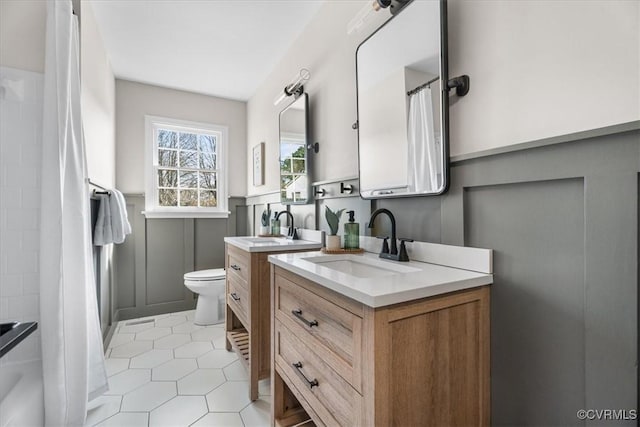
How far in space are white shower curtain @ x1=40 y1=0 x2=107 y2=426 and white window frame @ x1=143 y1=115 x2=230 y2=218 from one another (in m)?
1.70

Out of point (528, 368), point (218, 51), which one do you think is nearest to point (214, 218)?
point (218, 51)

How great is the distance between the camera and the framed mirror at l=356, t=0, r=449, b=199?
1.14 metres

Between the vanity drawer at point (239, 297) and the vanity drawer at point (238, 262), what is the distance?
0.04 m

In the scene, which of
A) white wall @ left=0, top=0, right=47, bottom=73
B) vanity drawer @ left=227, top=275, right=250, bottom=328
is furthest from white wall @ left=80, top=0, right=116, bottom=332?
vanity drawer @ left=227, top=275, right=250, bottom=328

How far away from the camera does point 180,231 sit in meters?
3.26

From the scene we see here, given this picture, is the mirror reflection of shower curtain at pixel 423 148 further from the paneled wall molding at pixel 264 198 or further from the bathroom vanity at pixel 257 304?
the paneled wall molding at pixel 264 198

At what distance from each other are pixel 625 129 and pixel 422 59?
74 cm

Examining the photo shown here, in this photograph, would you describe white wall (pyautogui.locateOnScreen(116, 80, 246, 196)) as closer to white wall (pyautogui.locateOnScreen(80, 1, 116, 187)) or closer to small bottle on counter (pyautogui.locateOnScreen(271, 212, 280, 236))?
white wall (pyautogui.locateOnScreen(80, 1, 116, 187))

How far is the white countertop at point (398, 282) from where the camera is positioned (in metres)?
0.76

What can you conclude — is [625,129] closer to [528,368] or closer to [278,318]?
[528,368]

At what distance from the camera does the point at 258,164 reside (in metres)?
3.19

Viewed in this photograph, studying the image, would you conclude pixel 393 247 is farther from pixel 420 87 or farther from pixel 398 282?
pixel 420 87

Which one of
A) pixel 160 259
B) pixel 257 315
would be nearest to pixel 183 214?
Result: pixel 160 259

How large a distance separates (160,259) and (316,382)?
274 centimetres
